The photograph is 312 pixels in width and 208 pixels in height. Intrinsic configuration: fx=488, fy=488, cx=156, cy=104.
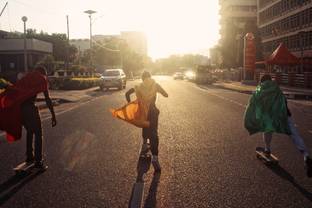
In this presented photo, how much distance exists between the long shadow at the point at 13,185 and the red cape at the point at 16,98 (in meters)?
0.99

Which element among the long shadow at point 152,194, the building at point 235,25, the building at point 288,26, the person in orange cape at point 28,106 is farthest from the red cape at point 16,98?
the building at point 235,25

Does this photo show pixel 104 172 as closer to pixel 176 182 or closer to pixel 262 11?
pixel 176 182

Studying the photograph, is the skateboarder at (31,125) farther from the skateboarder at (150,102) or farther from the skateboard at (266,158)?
the skateboard at (266,158)

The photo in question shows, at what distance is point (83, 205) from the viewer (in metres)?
5.87

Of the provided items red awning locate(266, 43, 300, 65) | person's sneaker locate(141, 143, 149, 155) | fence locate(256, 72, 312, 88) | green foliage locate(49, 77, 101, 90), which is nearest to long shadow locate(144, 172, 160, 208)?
person's sneaker locate(141, 143, 149, 155)

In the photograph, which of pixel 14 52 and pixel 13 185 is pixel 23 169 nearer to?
pixel 13 185

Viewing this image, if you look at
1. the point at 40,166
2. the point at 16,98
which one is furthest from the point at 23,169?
the point at 16,98

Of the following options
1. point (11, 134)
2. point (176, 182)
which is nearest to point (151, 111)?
point (176, 182)

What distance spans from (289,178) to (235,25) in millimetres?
103568

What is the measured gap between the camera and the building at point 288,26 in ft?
198

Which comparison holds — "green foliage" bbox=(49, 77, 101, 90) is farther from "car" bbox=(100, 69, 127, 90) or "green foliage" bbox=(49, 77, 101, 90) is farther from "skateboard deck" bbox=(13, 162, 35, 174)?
"skateboard deck" bbox=(13, 162, 35, 174)

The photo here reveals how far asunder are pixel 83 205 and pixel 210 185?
191 cm

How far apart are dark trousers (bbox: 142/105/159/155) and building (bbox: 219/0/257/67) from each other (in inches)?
3068

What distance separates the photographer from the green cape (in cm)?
850
